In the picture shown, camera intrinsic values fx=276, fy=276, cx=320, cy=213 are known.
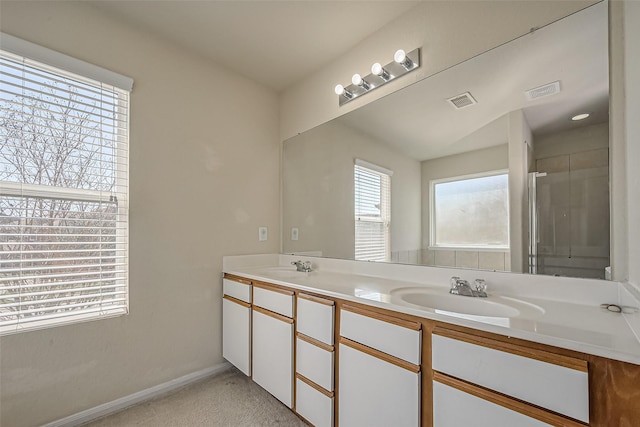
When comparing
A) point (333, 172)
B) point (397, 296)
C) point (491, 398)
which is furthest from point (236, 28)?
point (491, 398)

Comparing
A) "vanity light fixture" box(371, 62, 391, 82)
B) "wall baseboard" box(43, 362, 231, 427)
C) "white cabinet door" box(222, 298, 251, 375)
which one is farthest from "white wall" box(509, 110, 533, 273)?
"wall baseboard" box(43, 362, 231, 427)

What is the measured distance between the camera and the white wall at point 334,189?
1.72m

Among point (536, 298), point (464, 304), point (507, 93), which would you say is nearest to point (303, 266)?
point (464, 304)

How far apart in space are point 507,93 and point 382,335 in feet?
4.13

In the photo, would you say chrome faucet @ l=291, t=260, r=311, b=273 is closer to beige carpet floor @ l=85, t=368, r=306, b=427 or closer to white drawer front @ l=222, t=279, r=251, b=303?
white drawer front @ l=222, t=279, r=251, b=303

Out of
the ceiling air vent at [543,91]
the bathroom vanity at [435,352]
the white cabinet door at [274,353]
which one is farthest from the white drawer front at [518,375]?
the ceiling air vent at [543,91]

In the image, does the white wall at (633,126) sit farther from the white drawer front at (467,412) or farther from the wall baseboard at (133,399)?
the wall baseboard at (133,399)

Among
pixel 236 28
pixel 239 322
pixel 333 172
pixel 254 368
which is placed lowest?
pixel 254 368

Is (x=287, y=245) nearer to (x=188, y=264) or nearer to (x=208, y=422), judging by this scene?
(x=188, y=264)

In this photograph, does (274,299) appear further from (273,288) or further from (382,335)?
(382,335)

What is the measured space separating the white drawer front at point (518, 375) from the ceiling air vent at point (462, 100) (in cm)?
119

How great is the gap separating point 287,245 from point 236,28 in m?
1.68

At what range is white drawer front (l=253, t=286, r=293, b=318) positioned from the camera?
1.58 m

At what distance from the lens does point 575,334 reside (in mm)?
756
